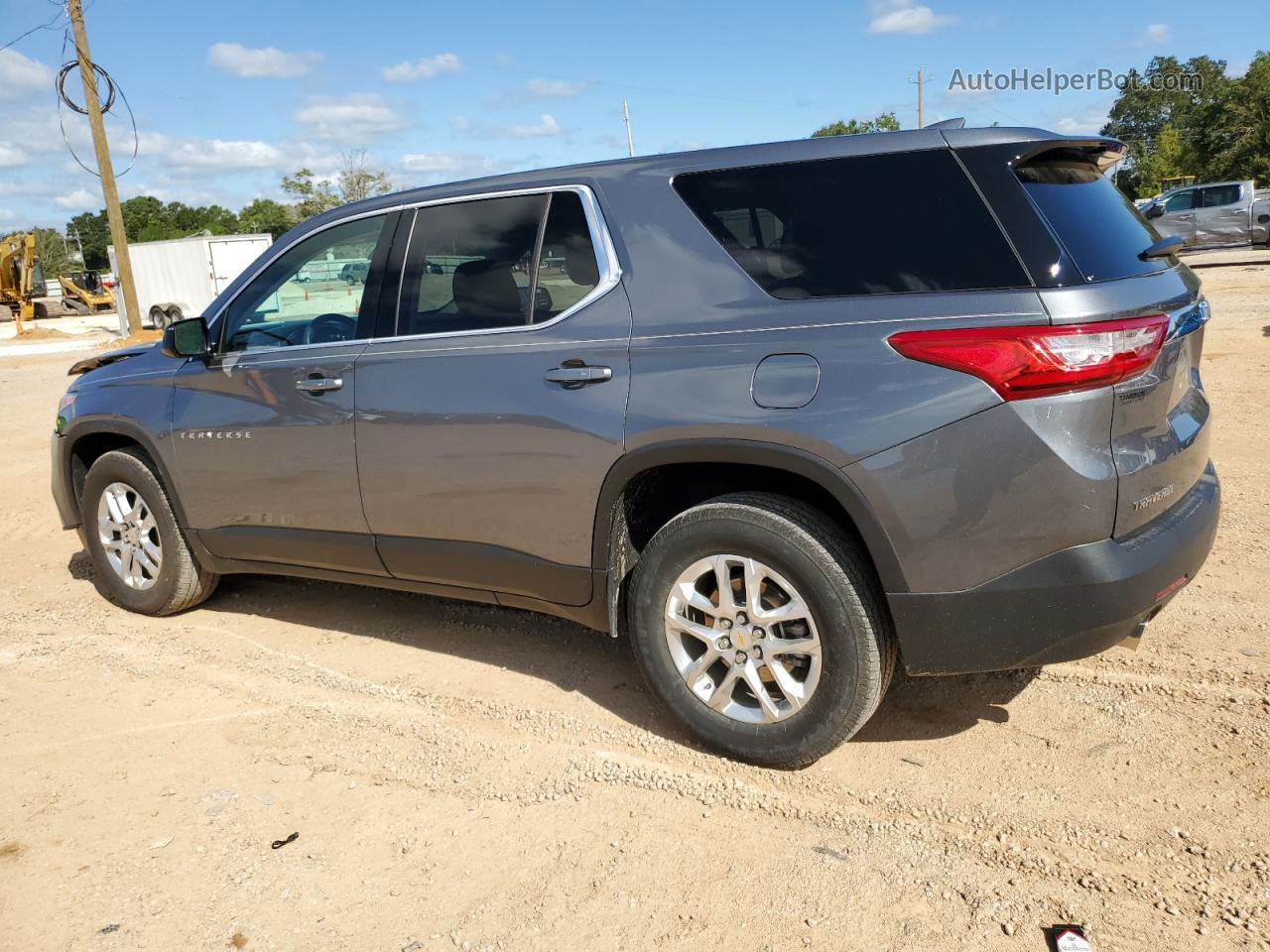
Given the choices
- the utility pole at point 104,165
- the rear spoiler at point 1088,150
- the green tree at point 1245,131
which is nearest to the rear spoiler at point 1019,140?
the rear spoiler at point 1088,150

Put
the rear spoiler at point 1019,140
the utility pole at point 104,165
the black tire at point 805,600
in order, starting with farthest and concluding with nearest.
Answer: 1. the utility pole at point 104,165
2. the black tire at point 805,600
3. the rear spoiler at point 1019,140

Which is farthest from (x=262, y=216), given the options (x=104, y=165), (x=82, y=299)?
(x=104, y=165)

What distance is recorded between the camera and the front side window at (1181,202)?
24.8 meters

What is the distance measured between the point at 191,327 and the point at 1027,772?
12.6ft

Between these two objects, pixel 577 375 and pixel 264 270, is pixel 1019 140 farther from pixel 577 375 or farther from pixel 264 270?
pixel 264 270

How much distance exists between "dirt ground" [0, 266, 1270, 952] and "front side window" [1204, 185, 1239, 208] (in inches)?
924

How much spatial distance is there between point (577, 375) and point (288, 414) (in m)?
1.51

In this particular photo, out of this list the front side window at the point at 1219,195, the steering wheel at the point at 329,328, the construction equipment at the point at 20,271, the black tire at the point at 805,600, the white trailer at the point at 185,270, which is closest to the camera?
the black tire at the point at 805,600

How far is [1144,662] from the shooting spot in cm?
388

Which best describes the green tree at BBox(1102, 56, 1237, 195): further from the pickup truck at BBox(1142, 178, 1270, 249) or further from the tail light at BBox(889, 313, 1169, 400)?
the tail light at BBox(889, 313, 1169, 400)

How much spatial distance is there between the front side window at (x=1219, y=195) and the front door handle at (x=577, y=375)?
25.9 metres

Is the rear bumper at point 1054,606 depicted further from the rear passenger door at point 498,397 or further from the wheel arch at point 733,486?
the rear passenger door at point 498,397

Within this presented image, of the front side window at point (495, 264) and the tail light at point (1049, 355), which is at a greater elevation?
the front side window at point (495, 264)

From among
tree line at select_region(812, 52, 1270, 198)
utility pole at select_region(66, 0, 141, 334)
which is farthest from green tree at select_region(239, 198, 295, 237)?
utility pole at select_region(66, 0, 141, 334)
